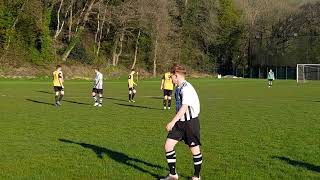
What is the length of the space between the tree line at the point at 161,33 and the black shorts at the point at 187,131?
55105 millimetres

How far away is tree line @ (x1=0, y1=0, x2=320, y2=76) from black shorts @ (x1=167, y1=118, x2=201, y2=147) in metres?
55.1

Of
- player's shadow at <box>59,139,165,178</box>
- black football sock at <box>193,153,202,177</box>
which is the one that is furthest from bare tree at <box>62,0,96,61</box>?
black football sock at <box>193,153,202,177</box>

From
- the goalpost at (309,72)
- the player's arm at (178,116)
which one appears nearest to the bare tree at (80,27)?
the goalpost at (309,72)

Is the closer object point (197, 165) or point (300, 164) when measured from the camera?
point (197, 165)

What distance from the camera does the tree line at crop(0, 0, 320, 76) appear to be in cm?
6400

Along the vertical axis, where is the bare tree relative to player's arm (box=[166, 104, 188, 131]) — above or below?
above

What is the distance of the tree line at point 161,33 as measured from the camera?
64.0 m

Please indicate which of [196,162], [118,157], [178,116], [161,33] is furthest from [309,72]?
[178,116]

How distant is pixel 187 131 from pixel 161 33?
69855mm

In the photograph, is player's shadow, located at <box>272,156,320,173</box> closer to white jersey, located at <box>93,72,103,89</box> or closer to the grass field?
the grass field

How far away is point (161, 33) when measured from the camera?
7788 centimetres

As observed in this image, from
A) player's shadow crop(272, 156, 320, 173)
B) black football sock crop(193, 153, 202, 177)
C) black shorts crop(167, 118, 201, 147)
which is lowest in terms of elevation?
player's shadow crop(272, 156, 320, 173)

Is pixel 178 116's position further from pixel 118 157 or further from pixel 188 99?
pixel 118 157

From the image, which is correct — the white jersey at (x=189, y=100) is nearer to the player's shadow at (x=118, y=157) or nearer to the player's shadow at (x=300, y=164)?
the player's shadow at (x=118, y=157)
